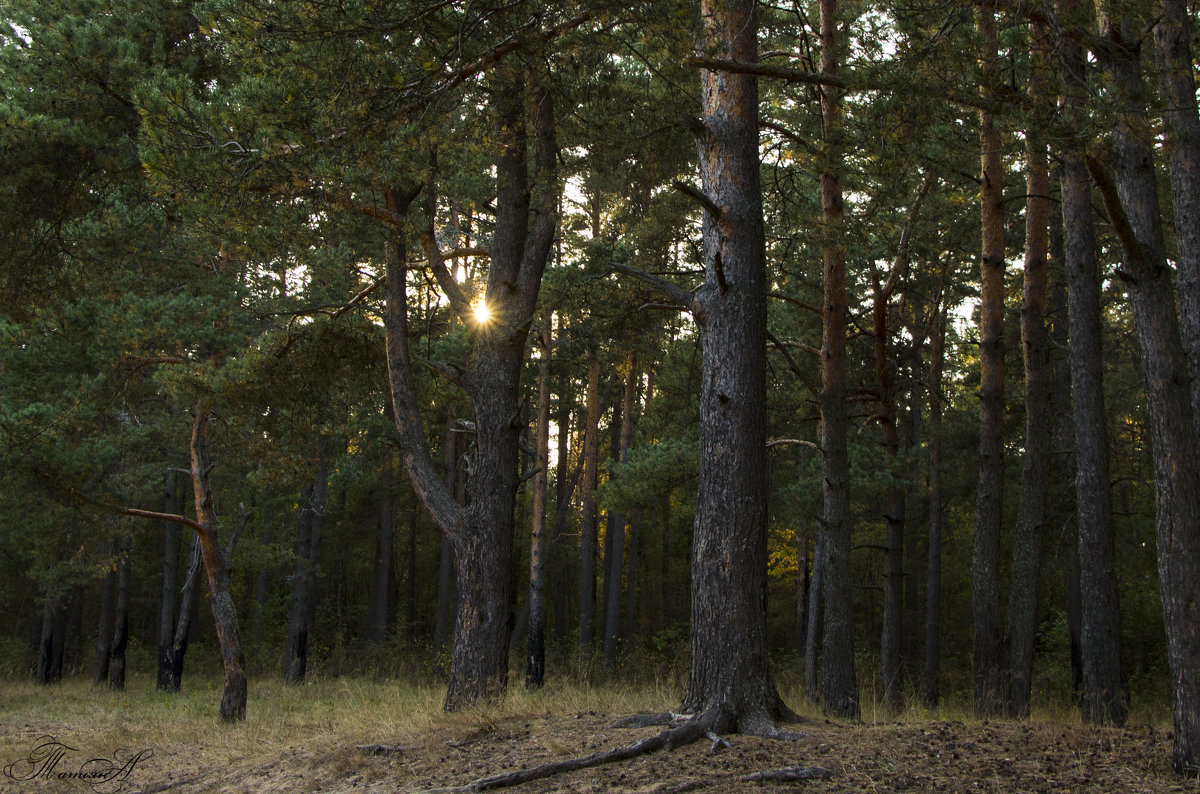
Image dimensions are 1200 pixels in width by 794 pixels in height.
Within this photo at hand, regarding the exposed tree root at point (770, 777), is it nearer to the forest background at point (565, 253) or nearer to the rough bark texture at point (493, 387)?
the forest background at point (565, 253)

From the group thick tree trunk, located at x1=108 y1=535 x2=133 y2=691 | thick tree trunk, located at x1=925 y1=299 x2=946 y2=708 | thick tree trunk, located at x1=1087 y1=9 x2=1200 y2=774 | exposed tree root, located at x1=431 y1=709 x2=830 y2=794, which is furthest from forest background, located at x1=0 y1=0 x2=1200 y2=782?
exposed tree root, located at x1=431 y1=709 x2=830 y2=794

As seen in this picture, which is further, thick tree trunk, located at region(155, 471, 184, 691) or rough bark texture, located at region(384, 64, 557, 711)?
thick tree trunk, located at region(155, 471, 184, 691)

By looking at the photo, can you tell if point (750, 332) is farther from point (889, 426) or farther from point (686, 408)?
point (686, 408)

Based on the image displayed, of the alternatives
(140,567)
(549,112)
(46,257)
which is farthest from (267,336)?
(140,567)

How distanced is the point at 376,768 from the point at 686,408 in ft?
40.1

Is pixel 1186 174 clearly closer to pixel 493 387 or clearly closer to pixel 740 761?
pixel 740 761

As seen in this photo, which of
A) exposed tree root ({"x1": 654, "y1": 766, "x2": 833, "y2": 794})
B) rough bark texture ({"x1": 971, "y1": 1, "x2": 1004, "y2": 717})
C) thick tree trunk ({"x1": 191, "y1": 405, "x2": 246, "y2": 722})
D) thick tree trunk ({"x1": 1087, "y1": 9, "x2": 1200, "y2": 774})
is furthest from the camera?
Answer: thick tree trunk ({"x1": 191, "y1": 405, "x2": 246, "y2": 722})

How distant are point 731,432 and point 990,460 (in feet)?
16.6

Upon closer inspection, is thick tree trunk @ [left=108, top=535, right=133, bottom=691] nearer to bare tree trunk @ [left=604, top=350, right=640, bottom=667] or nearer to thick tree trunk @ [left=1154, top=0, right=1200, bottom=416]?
bare tree trunk @ [left=604, top=350, right=640, bottom=667]

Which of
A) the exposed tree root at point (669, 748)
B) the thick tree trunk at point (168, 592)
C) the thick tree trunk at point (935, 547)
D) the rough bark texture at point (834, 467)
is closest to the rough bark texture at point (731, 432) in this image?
the exposed tree root at point (669, 748)

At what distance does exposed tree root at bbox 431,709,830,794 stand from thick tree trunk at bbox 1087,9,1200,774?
2224 millimetres

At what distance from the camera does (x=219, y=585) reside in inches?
400

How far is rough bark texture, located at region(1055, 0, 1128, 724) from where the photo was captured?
26.6ft

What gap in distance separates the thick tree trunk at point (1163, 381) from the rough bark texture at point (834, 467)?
3944mm
